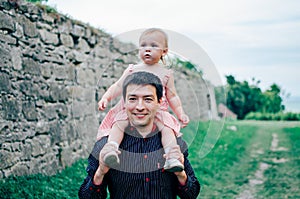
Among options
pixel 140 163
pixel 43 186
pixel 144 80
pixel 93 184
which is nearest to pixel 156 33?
pixel 144 80

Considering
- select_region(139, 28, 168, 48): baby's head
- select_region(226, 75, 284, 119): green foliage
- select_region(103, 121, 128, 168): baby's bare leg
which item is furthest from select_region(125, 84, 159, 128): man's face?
select_region(226, 75, 284, 119): green foliage

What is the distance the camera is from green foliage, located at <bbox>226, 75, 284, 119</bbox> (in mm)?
27938

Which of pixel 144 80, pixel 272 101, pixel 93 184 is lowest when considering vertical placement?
pixel 93 184

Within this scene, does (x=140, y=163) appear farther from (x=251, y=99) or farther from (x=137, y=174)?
(x=251, y=99)

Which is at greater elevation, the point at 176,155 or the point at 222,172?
the point at 176,155

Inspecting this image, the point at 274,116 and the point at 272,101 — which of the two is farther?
the point at 272,101

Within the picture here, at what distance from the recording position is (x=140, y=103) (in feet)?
8.04

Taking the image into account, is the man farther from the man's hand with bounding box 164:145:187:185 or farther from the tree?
the tree

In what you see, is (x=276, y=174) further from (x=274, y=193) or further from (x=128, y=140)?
(x=128, y=140)

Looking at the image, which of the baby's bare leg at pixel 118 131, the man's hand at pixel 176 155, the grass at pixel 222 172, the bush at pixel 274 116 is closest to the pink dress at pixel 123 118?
the baby's bare leg at pixel 118 131

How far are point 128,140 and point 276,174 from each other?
23.2 ft

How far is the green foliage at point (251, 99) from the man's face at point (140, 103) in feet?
75.6

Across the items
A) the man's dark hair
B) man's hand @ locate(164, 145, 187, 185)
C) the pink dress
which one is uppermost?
the man's dark hair

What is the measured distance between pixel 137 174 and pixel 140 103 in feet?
1.30
